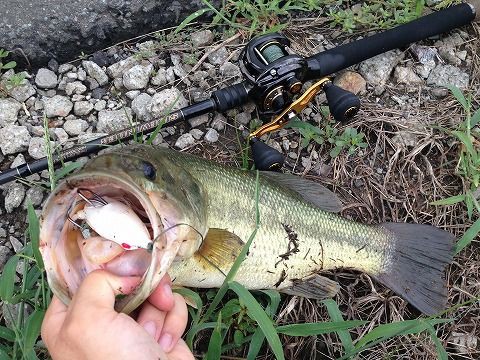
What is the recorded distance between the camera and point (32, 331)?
8.76 feet

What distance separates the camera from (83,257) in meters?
2.30

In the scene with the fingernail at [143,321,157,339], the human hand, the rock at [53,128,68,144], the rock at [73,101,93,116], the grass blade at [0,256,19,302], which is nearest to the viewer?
the human hand

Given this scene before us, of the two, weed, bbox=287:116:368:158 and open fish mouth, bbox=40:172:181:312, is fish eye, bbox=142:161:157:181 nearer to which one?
open fish mouth, bbox=40:172:181:312

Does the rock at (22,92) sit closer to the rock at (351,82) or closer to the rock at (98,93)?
the rock at (98,93)

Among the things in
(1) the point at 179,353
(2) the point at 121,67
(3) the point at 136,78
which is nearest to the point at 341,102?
(3) the point at 136,78

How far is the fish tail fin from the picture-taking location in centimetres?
330

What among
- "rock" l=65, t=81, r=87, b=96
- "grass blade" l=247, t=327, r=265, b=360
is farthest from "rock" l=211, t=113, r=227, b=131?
"grass blade" l=247, t=327, r=265, b=360

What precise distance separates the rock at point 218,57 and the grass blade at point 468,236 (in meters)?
2.01

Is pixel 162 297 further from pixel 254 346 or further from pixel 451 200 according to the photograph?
pixel 451 200

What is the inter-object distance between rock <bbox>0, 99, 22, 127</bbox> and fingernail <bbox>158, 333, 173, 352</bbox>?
2094 millimetres

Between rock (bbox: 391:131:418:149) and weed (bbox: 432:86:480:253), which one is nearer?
weed (bbox: 432:86:480:253)

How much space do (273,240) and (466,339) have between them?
1.44 meters

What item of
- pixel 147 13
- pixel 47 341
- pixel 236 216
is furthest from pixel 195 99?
pixel 47 341

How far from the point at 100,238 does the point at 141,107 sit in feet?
5.38
